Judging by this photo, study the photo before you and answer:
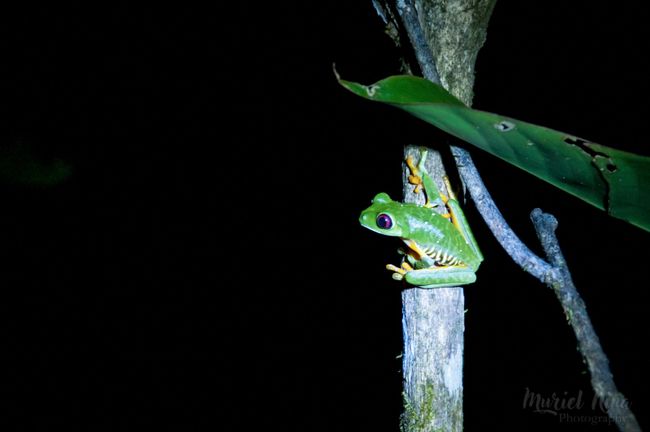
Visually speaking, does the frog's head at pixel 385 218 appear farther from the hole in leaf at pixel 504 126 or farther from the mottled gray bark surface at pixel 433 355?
the hole in leaf at pixel 504 126

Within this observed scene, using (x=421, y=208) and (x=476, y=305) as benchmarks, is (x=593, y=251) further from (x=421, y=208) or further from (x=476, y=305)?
(x=421, y=208)

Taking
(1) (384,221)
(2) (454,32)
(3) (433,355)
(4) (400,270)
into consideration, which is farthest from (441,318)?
(2) (454,32)

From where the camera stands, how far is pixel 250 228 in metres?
4.77

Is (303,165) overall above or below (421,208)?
above

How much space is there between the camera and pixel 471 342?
14.2 ft

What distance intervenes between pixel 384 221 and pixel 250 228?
3.18 meters

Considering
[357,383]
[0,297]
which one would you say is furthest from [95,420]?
[357,383]

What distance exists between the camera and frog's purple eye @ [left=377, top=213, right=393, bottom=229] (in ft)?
5.79

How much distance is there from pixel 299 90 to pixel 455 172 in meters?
2.85

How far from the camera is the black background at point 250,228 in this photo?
3791 millimetres

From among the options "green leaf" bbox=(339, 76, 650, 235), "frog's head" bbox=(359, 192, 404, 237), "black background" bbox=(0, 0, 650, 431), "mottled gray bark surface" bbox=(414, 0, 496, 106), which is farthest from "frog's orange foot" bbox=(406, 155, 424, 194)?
"black background" bbox=(0, 0, 650, 431)

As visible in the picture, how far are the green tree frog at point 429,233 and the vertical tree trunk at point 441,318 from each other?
4.0 inches

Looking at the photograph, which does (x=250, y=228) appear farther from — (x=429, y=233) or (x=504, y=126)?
(x=504, y=126)

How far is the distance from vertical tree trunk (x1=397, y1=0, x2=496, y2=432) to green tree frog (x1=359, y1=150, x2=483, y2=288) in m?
0.10
